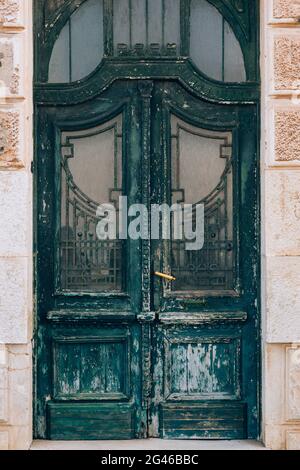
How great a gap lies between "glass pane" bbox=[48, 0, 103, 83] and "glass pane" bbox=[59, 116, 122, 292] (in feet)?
1.39

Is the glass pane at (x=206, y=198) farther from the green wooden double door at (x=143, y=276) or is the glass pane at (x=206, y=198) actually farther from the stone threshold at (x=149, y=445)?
the stone threshold at (x=149, y=445)

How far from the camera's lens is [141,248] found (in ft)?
19.6

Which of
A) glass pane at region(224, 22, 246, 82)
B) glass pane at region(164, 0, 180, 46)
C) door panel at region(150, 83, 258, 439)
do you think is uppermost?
glass pane at region(164, 0, 180, 46)

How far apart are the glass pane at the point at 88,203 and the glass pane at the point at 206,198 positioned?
430 mm

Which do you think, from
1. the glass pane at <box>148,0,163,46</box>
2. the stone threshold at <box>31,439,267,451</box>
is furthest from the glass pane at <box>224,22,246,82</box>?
the stone threshold at <box>31,439,267,451</box>

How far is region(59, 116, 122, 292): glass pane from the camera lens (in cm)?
600

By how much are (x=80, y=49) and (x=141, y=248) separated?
1510 millimetres

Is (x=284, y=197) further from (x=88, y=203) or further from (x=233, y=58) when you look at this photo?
(x=88, y=203)

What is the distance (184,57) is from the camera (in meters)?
5.95

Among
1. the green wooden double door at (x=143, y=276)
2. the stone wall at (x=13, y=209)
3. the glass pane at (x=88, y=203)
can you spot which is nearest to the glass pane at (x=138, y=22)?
the green wooden double door at (x=143, y=276)

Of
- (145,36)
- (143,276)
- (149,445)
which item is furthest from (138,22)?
(149,445)

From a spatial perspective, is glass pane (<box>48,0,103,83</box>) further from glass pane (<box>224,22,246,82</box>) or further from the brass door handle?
the brass door handle

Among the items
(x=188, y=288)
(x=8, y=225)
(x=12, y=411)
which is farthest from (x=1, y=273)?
(x=188, y=288)

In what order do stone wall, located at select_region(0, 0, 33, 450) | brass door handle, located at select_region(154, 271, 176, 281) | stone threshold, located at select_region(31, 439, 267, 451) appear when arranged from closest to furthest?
stone wall, located at select_region(0, 0, 33, 450)
stone threshold, located at select_region(31, 439, 267, 451)
brass door handle, located at select_region(154, 271, 176, 281)
